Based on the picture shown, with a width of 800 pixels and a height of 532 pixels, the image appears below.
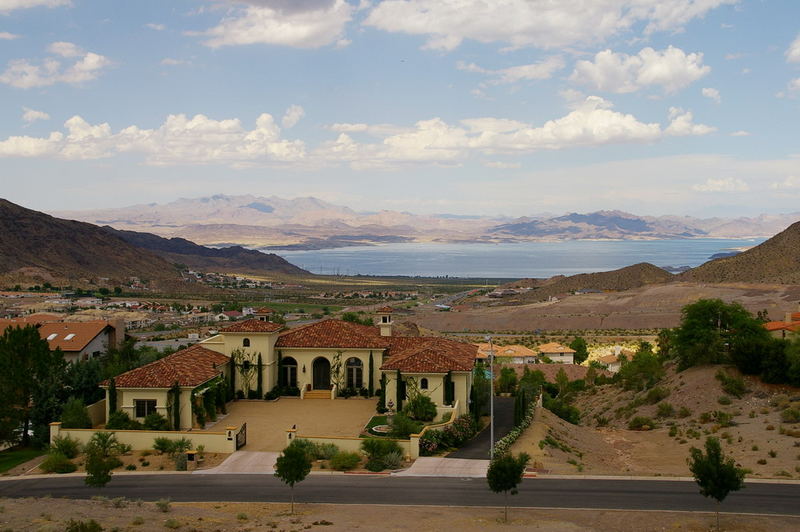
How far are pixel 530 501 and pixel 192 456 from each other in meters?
13.2

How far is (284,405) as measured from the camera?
39156 millimetres

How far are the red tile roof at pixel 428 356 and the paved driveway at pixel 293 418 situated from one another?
2975 mm

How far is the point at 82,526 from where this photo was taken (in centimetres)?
1884

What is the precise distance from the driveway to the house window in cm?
1343

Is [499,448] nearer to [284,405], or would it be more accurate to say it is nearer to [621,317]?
[284,405]

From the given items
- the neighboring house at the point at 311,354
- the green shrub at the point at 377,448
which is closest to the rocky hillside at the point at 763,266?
the neighboring house at the point at 311,354

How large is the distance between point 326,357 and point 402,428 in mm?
10748

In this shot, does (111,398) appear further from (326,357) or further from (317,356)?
(326,357)

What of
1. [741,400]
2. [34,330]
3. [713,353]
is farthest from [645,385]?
[34,330]

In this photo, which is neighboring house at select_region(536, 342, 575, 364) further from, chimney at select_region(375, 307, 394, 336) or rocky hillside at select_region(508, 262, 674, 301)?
rocky hillside at select_region(508, 262, 674, 301)

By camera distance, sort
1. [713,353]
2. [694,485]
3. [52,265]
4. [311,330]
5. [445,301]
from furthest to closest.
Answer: [52,265]
[445,301]
[713,353]
[311,330]
[694,485]

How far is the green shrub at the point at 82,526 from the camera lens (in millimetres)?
18614

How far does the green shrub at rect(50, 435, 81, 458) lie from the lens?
101 feet

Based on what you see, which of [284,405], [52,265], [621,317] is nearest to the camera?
[284,405]
